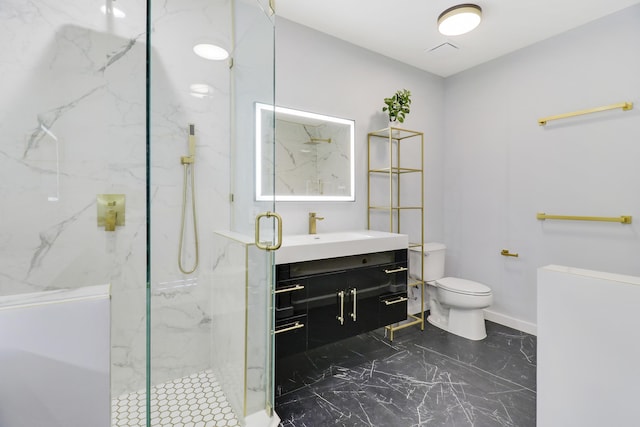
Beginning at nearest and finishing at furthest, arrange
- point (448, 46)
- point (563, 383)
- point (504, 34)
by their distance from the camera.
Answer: point (563, 383) → point (504, 34) → point (448, 46)

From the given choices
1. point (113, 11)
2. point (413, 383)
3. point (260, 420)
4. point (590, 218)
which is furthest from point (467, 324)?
point (113, 11)

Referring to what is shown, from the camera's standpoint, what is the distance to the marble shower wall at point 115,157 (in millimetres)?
1417

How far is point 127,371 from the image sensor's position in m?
1.66

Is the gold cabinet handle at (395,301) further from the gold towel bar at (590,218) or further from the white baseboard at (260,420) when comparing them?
the gold towel bar at (590,218)

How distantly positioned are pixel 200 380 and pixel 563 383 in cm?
190

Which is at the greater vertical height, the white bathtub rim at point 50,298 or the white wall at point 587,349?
the white bathtub rim at point 50,298

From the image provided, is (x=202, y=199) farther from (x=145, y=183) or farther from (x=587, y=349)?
(x=587, y=349)

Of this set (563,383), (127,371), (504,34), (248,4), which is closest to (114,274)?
(127,371)

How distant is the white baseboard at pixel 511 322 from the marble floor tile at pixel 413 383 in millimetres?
73

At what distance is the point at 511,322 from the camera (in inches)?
108

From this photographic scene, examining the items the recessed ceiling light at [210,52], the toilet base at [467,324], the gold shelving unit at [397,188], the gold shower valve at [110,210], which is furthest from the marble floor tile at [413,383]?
the recessed ceiling light at [210,52]

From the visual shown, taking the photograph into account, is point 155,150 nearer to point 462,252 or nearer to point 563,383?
point 563,383

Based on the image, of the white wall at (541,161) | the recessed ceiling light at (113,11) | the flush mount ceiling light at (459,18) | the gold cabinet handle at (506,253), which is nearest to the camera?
the recessed ceiling light at (113,11)

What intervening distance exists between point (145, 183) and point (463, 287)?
2.61m
